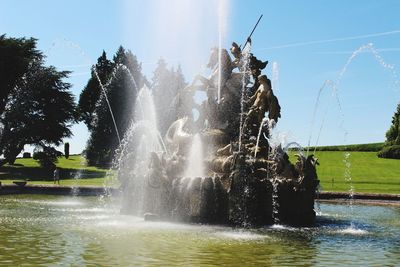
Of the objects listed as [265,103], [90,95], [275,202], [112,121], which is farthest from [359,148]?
[275,202]

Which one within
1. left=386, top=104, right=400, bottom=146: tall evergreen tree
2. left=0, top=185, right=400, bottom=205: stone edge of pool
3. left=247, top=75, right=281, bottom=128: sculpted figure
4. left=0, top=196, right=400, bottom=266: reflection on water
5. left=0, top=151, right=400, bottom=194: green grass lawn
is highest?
left=386, top=104, right=400, bottom=146: tall evergreen tree

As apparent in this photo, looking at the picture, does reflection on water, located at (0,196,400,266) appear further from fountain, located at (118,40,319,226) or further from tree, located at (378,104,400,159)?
tree, located at (378,104,400,159)

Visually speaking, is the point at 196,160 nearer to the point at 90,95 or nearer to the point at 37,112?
the point at 37,112

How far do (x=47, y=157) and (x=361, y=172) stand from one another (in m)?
37.6

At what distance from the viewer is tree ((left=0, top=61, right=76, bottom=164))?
61.9 meters

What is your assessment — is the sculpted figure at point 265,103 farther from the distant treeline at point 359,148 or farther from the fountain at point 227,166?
the distant treeline at point 359,148

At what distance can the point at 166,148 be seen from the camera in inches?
1021

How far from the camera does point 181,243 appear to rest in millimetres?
14961

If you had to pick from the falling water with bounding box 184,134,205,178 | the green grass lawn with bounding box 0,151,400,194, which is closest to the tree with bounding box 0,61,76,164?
the green grass lawn with bounding box 0,151,400,194

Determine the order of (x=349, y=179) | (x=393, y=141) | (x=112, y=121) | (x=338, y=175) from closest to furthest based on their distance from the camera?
(x=349, y=179) → (x=338, y=175) → (x=112, y=121) → (x=393, y=141)

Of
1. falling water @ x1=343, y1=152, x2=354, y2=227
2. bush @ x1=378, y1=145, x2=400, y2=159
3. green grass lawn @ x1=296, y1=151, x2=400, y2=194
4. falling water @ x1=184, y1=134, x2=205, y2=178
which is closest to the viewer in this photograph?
falling water @ x1=184, y1=134, x2=205, y2=178

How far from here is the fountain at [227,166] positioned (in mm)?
20594

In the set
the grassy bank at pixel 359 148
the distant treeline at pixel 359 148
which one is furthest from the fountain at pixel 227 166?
the distant treeline at pixel 359 148

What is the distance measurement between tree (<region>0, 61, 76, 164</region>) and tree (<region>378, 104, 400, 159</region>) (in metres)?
46.1
